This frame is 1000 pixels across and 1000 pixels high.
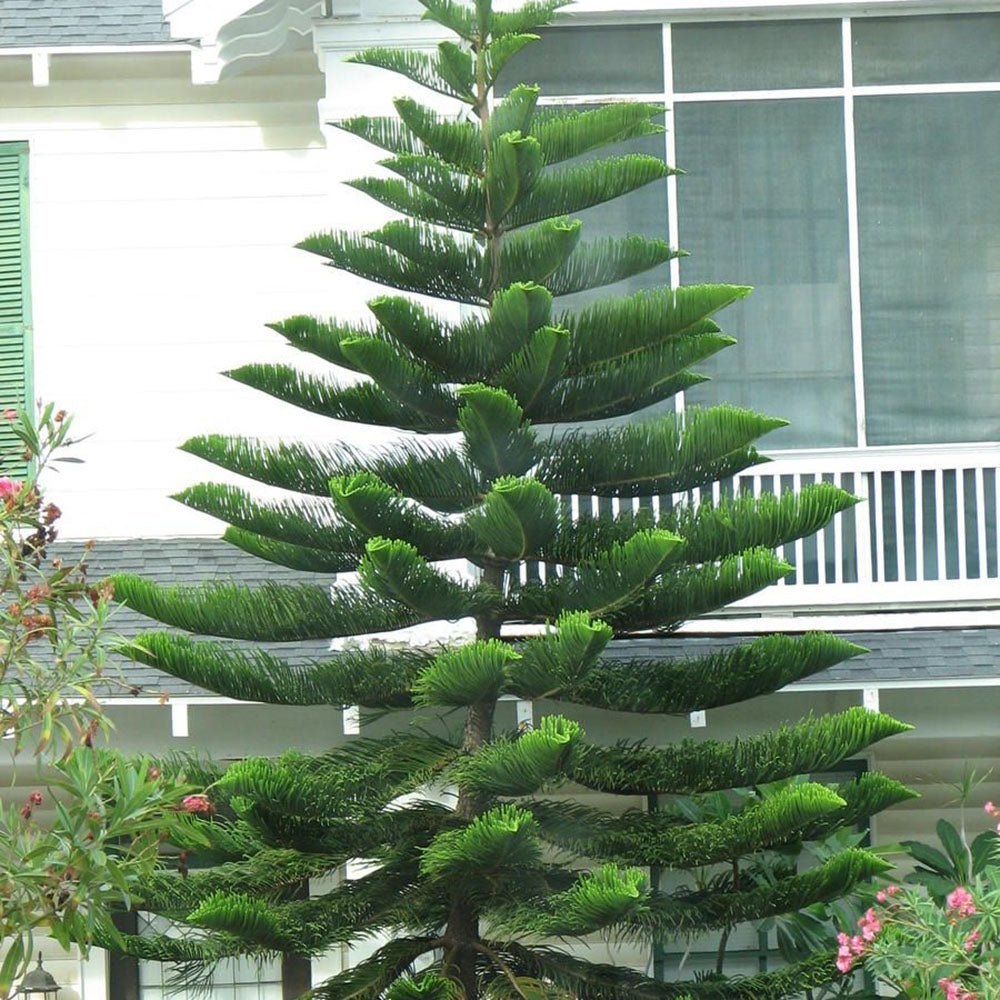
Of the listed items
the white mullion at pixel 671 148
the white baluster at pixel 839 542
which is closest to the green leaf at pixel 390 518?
the white mullion at pixel 671 148

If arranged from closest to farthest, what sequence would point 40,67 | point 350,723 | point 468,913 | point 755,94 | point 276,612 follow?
point 468,913 → point 276,612 → point 350,723 → point 755,94 → point 40,67

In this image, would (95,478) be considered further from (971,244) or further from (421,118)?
(971,244)

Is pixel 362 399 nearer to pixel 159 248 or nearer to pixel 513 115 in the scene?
pixel 513 115

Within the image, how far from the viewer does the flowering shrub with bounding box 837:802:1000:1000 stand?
5.95 metres

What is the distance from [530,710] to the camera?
688cm

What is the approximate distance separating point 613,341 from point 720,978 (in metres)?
2.33

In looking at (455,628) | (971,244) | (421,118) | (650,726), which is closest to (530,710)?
(455,628)

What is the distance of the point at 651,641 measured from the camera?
7793 mm

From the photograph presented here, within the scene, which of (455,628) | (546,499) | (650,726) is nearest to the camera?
(546,499)

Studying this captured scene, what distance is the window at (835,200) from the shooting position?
7.98 metres

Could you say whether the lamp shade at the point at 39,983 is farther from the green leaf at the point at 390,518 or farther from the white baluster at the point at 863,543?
the white baluster at the point at 863,543

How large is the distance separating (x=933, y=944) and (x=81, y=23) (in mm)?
5705

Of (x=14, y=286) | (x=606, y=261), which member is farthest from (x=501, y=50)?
(x=14, y=286)

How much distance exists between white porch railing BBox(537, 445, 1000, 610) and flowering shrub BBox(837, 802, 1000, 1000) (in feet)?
5.21
